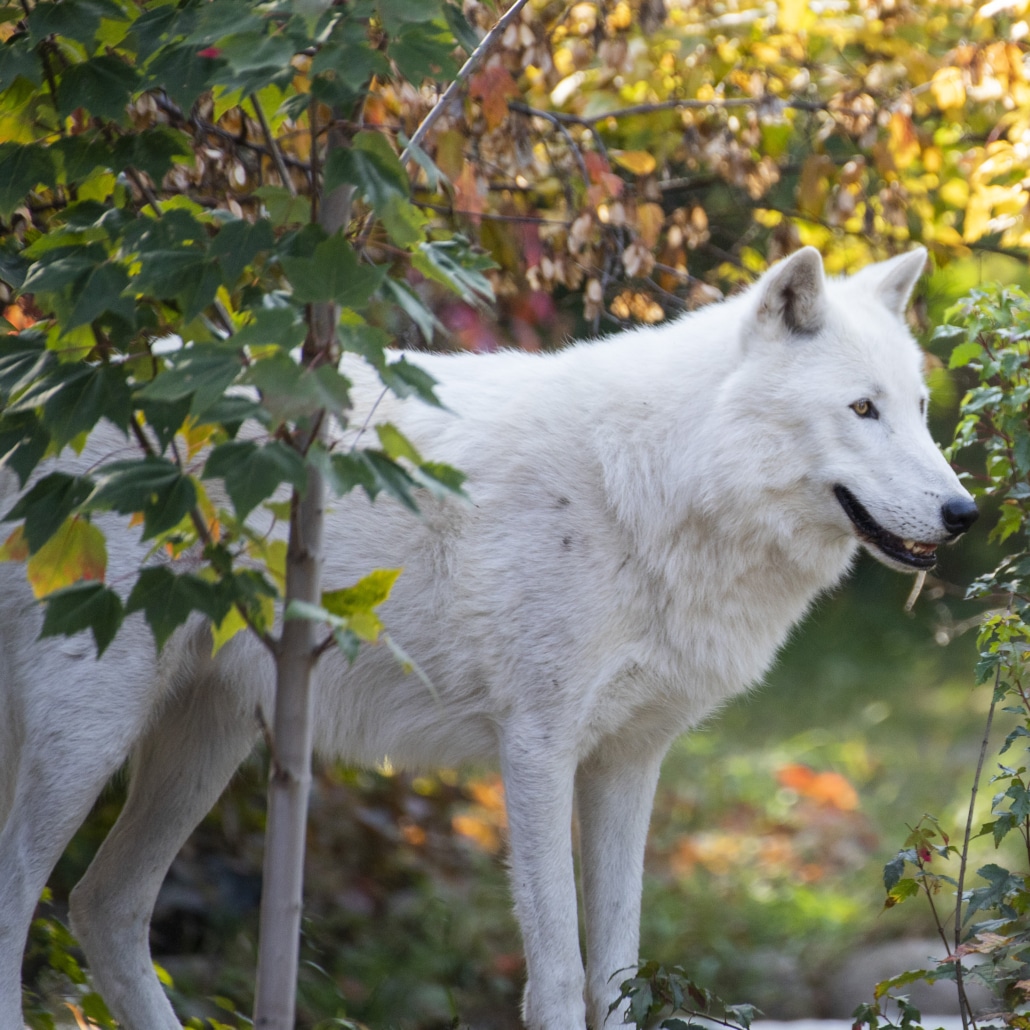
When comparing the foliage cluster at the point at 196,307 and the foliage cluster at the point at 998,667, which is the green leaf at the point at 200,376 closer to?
the foliage cluster at the point at 196,307

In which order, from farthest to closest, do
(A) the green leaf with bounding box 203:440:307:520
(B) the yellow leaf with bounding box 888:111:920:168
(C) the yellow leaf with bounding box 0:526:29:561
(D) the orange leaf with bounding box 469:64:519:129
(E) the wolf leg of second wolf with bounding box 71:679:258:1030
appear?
(B) the yellow leaf with bounding box 888:111:920:168 < (D) the orange leaf with bounding box 469:64:519:129 < (E) the wolf leg of second wolf with bounding box 71:679:258:1030 < (C) the yellow leaf with bounding box 0:526:29:561 < (A) the green leaf with bounding box 203:440:307:520

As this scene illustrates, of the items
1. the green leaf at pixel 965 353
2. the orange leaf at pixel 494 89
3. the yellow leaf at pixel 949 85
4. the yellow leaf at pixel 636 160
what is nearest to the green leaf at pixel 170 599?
the green leaf at pixel 965 353

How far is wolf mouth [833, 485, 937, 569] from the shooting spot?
3.02m

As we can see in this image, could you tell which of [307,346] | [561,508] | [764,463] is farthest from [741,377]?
[307,346]

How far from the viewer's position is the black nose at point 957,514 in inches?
115

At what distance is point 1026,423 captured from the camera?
305 cm

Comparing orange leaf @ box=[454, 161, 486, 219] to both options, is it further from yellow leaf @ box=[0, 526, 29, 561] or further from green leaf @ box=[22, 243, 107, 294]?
yellow leaf @ box=[0, 526, 29, 561]

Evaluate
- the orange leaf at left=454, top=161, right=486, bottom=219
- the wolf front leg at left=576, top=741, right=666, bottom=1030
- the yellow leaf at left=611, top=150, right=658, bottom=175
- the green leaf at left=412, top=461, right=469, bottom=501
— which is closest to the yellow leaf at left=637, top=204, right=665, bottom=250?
the yellow leaf at left=611, top=150, right=658, bottom=175

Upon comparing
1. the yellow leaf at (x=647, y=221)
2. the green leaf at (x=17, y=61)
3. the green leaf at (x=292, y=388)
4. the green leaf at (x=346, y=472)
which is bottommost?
the yellow leaf at (x=647, y=221)

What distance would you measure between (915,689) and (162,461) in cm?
889

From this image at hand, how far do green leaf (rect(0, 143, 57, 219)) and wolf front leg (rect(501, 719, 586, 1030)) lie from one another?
1.72 m

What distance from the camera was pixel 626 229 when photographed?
4609 mm

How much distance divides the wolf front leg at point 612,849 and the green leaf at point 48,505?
1.96 metres

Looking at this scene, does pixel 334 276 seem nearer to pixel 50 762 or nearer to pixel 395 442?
pixel 395 442
